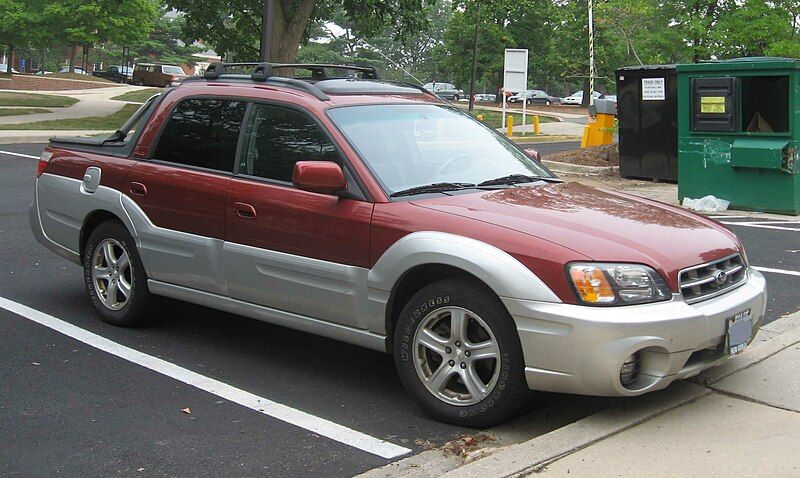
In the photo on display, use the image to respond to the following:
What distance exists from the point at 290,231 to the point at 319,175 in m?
0.46

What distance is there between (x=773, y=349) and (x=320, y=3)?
24373mm

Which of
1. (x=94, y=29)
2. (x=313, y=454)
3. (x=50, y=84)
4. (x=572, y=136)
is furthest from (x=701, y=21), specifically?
(x=50, y=84)

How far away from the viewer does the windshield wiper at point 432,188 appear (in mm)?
5070

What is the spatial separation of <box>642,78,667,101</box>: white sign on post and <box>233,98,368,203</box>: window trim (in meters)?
11.0

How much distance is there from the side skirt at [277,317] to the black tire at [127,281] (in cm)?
14

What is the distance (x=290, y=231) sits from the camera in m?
5.27

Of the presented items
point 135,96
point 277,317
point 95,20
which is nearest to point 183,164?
point 277,317

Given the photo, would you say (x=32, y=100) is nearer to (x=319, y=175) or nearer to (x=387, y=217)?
(x=319, y=175)

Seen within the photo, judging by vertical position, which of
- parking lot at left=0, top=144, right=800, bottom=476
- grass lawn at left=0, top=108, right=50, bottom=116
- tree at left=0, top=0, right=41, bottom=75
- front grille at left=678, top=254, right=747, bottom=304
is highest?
tree at left=0, top=0, right=41, bottom=75

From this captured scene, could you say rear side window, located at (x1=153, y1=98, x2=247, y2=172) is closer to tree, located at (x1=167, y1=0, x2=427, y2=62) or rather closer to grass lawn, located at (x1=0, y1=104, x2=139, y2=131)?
grass lawn, located at (x1=0, y1=104, x2=139, y2=131)

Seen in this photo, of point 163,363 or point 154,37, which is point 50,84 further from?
point 163,363

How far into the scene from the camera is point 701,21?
24.8 m

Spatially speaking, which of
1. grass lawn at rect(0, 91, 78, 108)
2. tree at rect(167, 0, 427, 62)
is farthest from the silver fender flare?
grass lawn at rect(0, 91, 78, 108)

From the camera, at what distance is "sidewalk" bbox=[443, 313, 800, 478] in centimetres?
391
